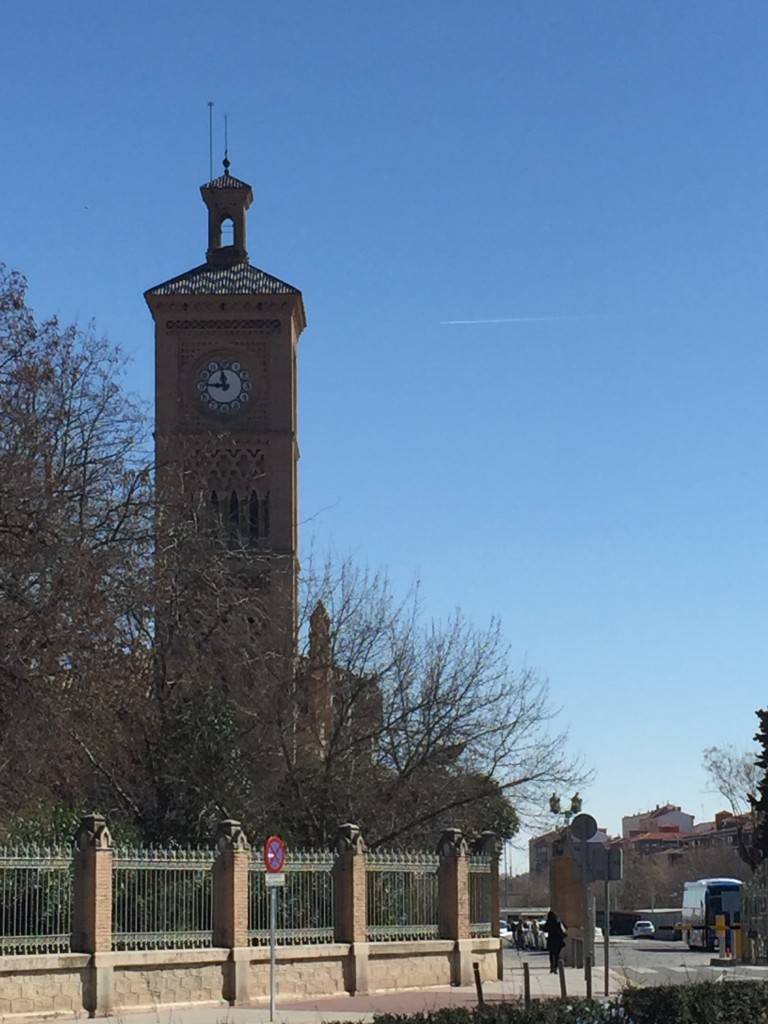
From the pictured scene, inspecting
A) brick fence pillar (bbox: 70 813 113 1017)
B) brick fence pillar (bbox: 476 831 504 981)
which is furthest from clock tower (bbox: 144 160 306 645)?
brick fence pillar (bbox: 70 813 113 1017)

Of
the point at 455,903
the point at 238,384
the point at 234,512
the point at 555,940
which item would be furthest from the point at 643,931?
the point at 455,903

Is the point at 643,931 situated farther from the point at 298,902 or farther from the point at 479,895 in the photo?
the point at 298,902

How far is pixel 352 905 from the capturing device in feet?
96.1

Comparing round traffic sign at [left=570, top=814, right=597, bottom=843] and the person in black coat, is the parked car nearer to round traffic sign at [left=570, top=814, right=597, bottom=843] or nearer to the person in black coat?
the person in black coat

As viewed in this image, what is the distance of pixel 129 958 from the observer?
83.0 feet

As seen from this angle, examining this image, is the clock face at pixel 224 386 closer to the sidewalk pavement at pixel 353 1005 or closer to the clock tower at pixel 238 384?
the clock tower at pixel 238 384

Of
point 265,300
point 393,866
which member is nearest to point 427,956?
point 393,866

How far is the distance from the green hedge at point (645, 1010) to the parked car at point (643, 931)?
69.1m

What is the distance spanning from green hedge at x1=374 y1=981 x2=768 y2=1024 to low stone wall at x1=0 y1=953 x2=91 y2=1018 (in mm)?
8175

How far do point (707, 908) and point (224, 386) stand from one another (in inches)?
1076

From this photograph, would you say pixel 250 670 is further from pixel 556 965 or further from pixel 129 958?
pixel 129 958

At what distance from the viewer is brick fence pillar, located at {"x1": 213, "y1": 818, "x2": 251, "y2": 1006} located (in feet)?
88.2

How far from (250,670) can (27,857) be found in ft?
50.2

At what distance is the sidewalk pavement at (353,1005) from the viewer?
23.9 meters
